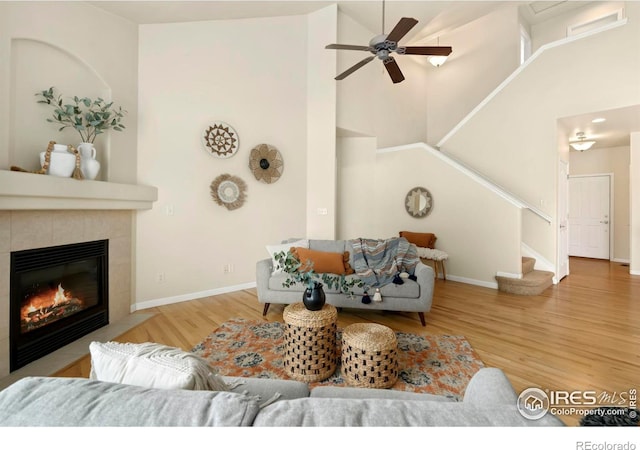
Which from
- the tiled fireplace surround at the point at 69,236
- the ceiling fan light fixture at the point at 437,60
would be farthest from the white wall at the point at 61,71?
the ceiling fan light fixture at the point at 437,60

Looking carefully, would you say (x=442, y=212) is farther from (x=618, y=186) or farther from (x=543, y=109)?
(x=618, y=186)

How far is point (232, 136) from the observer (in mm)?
3996

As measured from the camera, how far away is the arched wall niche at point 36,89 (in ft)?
8.09

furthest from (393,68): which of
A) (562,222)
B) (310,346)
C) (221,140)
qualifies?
(562,222)

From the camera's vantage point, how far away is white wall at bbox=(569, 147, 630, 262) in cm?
602

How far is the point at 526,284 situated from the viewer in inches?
155

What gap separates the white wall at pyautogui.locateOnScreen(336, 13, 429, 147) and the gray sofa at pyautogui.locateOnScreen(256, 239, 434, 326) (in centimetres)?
308

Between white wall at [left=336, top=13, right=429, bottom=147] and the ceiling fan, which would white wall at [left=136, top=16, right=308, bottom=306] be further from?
the ceiling fan

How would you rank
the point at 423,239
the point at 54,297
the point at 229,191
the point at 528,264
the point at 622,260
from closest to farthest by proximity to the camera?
the point at 54,297
the point at 229,191
the point at 528,264
the point at 423,239
the point at 622,260

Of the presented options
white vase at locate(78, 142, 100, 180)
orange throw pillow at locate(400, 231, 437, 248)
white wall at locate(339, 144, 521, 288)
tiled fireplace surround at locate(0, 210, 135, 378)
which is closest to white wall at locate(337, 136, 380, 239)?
white wall at locate(339, 144, 521, 288)

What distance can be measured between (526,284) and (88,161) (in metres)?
5.53

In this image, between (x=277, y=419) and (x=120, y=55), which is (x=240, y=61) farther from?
(x=277, y=419)

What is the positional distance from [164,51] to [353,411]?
4472 millimetres

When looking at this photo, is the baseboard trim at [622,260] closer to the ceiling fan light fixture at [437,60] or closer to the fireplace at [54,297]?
the ceiling fan light fixture at [437,60]
